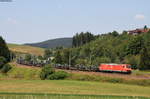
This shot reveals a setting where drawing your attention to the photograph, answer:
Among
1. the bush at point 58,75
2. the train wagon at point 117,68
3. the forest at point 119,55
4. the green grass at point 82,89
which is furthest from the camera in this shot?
the forest at point 119,55

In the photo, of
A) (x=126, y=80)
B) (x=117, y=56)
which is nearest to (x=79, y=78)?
(x=126, y=80)

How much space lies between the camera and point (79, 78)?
7994cm

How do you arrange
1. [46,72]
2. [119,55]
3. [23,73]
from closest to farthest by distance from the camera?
[46,72]
[23,73]
[119,55]

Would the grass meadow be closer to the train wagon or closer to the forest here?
the train wagon

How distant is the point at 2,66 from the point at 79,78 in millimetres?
40570

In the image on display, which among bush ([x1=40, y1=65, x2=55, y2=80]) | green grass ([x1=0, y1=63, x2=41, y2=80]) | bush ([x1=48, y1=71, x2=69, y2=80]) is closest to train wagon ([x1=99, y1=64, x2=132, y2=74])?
bush ([x1=48, y1=71, x2=69, y2=80])

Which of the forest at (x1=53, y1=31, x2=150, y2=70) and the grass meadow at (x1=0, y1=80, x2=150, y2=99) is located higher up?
the forest at (x1=53, y1=31, x2=150, y2=70)

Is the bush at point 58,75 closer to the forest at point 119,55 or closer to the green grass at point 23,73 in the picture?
the green grass at point 23,73

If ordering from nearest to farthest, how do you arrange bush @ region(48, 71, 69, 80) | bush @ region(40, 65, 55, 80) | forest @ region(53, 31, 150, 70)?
bush @ region(48, 71, 69, 80) < bush @ region(40, 65, 55, 80) < forest @ region(53, 31, 150, 70)

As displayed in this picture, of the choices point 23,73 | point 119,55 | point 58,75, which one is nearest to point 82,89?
point 58,75

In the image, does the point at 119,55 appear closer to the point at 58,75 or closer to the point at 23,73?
the point at 23,73

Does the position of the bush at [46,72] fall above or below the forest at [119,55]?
below

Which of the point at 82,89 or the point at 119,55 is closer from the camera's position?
the point at 82,89

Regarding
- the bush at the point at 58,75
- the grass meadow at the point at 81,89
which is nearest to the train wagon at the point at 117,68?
the bush at the point at 58,75
